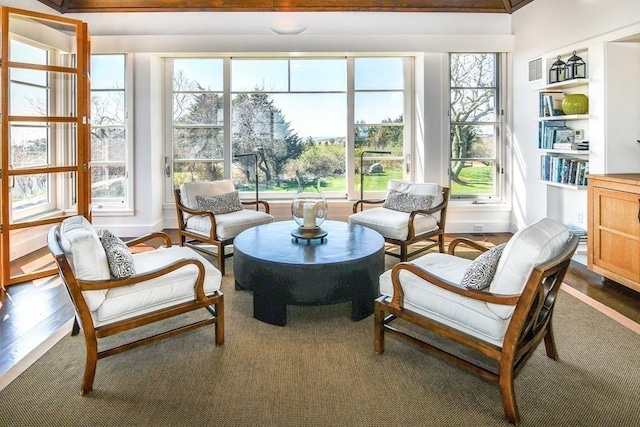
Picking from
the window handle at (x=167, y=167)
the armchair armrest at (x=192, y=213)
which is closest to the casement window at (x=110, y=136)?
the window handle at (x=167, y=167)

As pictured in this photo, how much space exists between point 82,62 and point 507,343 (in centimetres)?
466

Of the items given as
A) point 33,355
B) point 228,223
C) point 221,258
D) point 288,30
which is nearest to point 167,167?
point 228,223

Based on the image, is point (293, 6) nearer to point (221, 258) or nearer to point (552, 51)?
point (552, 51)

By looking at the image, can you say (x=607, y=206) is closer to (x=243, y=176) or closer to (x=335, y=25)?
(x=335, y=25)

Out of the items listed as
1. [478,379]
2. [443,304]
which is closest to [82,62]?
[443,304]

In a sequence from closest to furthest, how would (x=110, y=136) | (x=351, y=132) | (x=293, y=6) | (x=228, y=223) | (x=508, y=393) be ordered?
1. (x=508, y=393)
2. (x=228, y=223)
3. (x=293, y=6)
4. (x=110, y=136)
5. (x=351, y=132)

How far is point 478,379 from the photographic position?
2.37 meters

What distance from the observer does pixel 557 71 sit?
15.8ft

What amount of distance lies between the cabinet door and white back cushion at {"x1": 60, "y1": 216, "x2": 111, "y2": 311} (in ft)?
12.7

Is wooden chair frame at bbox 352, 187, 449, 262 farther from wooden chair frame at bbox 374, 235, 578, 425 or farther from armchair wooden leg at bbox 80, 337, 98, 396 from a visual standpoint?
armchair wooden leg at bbox 80, 337, 98, 396

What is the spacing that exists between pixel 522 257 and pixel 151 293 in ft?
6.61

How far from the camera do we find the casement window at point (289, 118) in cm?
641

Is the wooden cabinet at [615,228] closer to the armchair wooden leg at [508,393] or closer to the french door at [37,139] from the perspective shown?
the armchair wooden leg at [508,393]

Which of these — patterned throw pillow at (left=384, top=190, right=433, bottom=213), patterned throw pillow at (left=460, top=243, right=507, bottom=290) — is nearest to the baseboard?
patterned throw pillow at (left=460, top=243, right=507, bottom=290)
